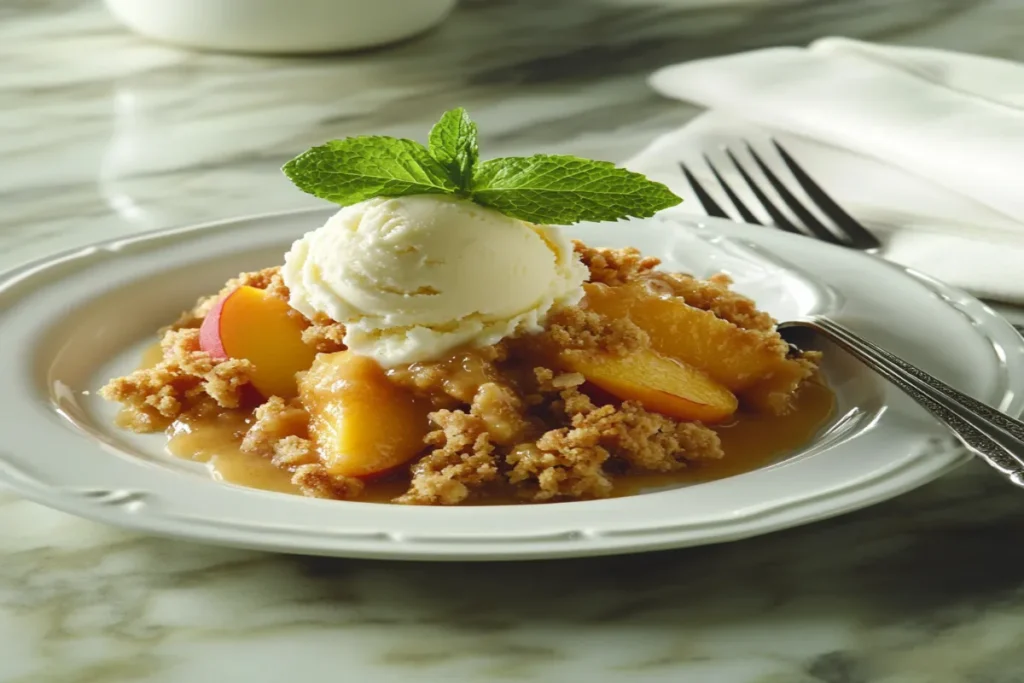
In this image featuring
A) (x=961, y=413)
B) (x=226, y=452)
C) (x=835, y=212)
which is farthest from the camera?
(x=835, y=212)

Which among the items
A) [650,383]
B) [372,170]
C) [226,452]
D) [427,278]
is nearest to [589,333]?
[650,383]

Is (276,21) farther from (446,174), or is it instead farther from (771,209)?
(446,174)

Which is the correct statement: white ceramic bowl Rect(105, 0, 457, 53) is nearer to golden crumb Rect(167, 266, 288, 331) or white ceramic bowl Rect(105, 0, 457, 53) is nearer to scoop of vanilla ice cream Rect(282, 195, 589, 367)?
golden crumb Rect(167, 266, 288, 331)

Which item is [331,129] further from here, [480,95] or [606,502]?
[606,502]

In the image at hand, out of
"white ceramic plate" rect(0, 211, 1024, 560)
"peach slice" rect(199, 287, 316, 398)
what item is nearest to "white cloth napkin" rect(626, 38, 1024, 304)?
"white ceramic plate" rect(0, 211, 1024, 560)

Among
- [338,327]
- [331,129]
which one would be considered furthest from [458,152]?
[331,129]

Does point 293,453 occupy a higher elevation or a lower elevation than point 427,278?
lower

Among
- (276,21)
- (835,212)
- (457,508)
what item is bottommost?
(835,212)
